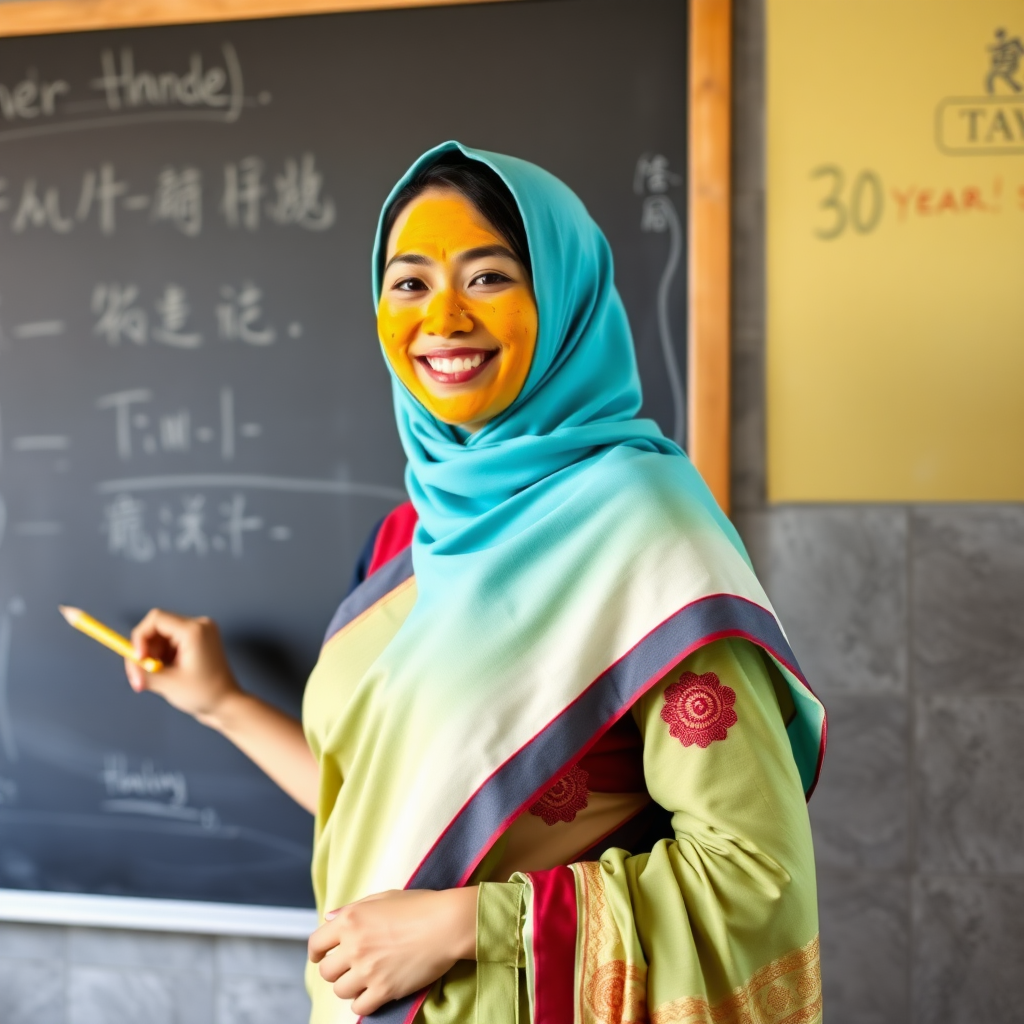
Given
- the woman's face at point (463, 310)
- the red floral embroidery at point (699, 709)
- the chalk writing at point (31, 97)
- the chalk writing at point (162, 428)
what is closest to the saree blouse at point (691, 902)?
the red floral embroidery at point (699, 709)

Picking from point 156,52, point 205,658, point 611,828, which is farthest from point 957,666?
point 156,52

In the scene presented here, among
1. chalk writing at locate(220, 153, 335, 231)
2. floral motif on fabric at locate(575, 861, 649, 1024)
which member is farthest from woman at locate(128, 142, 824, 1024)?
chalk writing at locate(220, 153, 335, 231)

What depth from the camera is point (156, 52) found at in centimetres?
141

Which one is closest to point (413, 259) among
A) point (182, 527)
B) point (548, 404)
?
point (548, 404)

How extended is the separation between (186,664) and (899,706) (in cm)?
99

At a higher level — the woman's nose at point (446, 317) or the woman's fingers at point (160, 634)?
the woman's nose at point (446, 317)

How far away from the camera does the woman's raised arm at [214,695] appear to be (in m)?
1.24

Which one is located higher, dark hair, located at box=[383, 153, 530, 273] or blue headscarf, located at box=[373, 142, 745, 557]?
dark hair, located at box=[383, 153, 530, 273]

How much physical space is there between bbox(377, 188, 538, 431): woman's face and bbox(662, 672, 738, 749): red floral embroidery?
32 cm

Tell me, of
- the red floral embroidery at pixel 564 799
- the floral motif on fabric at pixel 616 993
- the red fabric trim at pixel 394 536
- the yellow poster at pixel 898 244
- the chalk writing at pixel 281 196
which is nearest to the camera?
the floral motif on fabric at pixel 616 993

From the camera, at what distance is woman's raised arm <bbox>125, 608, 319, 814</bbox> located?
48.7 inches

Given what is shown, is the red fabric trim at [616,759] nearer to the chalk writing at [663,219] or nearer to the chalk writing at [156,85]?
the chalk writing at [663,219]

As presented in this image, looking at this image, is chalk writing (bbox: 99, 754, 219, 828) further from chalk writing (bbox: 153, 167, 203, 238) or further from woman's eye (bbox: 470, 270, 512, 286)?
woman's eye (bbox: 470, 270, 512, 286)

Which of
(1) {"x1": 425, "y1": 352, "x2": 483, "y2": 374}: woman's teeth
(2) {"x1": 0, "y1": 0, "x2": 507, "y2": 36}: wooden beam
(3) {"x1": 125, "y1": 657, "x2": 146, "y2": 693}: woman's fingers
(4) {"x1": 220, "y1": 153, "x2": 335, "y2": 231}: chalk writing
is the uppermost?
(2) {"x1": 0, "y1": 0, "x2": 507, "y2": 36}: wooden beam
